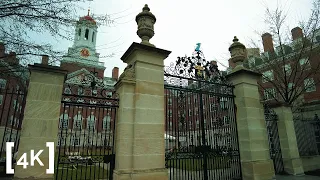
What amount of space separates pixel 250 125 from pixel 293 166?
143 inches

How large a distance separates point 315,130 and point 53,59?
1431 cm

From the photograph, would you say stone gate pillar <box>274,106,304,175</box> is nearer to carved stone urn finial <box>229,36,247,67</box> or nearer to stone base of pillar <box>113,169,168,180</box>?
carved stone urn finial <box>229,36,247,67</box>

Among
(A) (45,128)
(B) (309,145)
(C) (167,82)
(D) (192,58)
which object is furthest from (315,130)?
(A) (45,128)

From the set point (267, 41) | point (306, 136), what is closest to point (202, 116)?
point (306, 136)

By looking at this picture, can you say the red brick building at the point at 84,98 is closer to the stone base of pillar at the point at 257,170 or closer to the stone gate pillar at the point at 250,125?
the stone gate pillar at the point at 250,125

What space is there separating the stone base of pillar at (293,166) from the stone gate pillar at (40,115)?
950 cm

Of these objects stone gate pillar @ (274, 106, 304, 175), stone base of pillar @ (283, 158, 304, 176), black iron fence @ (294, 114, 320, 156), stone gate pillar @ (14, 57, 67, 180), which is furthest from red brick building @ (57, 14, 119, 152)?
black iron fence @ (294, 114, 320, 156)

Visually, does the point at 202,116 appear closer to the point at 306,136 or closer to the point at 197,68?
the point at 197,68

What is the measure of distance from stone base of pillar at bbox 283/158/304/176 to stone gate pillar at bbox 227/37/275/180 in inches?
85.1

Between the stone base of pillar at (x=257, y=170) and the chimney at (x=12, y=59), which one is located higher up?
the chimney at (x=12, y=59)

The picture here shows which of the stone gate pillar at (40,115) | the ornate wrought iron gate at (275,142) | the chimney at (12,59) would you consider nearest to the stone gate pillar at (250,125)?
the ornate wrought iron gate at (275,142)

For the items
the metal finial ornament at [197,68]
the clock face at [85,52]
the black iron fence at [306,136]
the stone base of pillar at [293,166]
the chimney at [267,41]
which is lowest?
the stone base of pillar at [293,166]

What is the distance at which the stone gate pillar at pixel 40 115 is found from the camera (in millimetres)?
4504

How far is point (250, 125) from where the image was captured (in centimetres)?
763
